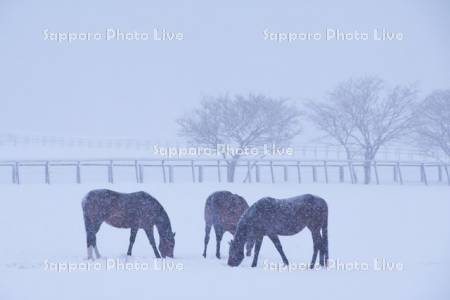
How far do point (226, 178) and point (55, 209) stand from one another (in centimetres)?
675

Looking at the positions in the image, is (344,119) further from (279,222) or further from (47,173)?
(279,222)

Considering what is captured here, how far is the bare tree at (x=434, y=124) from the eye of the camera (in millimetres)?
26906

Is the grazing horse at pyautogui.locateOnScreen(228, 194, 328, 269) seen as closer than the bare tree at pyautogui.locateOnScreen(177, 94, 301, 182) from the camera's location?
Yes

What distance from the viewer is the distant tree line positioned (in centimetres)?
2523

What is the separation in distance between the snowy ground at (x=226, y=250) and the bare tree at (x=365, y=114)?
22.4 ft

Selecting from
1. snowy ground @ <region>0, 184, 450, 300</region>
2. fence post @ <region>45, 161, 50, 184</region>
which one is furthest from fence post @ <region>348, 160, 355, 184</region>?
fence post @ <region>45, 161, 50, 184</region>

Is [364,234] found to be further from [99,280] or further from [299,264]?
[99,280]

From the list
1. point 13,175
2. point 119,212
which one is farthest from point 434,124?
point 119,212

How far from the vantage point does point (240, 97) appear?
2758 cm

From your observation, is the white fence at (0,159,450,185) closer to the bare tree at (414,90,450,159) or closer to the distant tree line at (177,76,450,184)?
the bare tree at (414,90,450,159)

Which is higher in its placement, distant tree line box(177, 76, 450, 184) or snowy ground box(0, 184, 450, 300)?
distant tree line box(177, 76, 450, 184)

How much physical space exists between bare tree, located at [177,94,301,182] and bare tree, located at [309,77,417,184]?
161 cm

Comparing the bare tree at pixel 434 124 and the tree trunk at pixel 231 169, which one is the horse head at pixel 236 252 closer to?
the tree trunk at pixel 231 169

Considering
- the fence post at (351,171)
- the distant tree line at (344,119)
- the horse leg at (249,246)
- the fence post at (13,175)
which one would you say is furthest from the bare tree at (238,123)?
the horse leg at (249,246)
